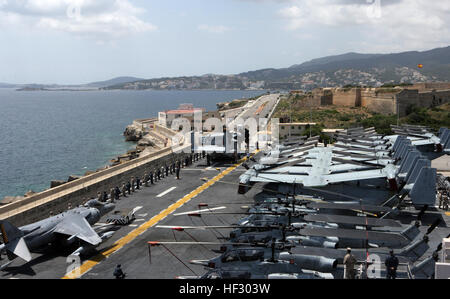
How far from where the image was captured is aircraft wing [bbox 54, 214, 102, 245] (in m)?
18.4

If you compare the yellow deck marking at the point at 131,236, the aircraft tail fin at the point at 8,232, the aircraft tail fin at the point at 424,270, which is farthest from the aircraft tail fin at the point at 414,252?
the aircraft tail fin at the point at 8,232

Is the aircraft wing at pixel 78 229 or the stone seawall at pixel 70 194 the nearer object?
the aircraft wing at pixel 78 229

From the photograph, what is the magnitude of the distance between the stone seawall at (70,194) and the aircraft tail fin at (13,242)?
561cm

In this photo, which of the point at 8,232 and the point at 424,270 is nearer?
the point at 424,270

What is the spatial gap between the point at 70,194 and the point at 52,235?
8.32 m

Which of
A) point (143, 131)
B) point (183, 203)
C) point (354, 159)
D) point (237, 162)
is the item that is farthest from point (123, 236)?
point (143, 131)

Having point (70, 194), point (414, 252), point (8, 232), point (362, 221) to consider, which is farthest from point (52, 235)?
point (414, 252)

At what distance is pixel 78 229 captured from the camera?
18984mm

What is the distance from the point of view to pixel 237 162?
4262 cm

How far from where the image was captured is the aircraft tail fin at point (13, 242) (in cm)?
1664

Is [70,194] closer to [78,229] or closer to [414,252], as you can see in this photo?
[78,229]

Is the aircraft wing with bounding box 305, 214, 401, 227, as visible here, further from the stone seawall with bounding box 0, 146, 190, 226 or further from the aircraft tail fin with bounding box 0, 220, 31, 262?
the stone seawall with bounding box 0, 146, 190, 226

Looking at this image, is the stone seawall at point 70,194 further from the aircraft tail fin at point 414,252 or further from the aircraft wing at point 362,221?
the aircraft tail fin at point 414,252

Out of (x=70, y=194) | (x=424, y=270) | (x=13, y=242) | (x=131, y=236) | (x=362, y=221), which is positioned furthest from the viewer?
(x=70, y=194)
